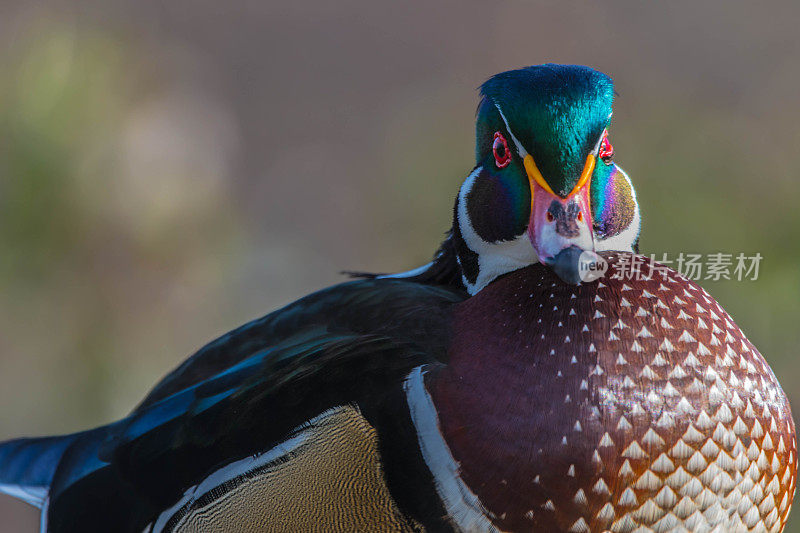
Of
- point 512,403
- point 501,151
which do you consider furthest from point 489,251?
point 512,403

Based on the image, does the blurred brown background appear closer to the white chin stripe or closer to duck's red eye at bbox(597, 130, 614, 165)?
duck's red eye at bbox(597, 130, 614, 165)

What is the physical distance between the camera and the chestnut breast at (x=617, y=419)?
104 cm

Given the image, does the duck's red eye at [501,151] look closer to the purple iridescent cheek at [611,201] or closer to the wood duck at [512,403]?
the wood duck at [512,403]

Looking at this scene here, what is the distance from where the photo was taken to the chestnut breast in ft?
3.40

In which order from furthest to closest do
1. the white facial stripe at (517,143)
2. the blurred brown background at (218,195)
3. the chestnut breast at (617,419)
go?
the blurred brown background at (218,195) < the white facial stripe at (517,143) < the chestnut breast at (617,419)

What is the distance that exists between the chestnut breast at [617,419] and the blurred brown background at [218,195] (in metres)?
1.23

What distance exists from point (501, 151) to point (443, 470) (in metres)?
0.43

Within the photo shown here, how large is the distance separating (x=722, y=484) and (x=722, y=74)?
2.75 metres

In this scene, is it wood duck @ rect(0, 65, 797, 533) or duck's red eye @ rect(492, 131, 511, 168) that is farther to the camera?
duck's red eye @ rect(492, 131, 511, 168)

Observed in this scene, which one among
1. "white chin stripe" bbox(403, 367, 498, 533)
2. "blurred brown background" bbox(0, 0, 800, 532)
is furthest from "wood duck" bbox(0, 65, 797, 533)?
"blurred brown background" bbox(0, 0, 800, 532)

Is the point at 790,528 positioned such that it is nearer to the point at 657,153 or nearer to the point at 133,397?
the point at 657,153

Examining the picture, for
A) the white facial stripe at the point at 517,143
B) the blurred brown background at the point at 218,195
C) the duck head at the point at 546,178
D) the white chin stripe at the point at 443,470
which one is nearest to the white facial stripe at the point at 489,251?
the duck head at the point at 546,178

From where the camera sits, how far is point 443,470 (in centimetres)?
108

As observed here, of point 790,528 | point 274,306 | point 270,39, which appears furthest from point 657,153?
point 270,39
